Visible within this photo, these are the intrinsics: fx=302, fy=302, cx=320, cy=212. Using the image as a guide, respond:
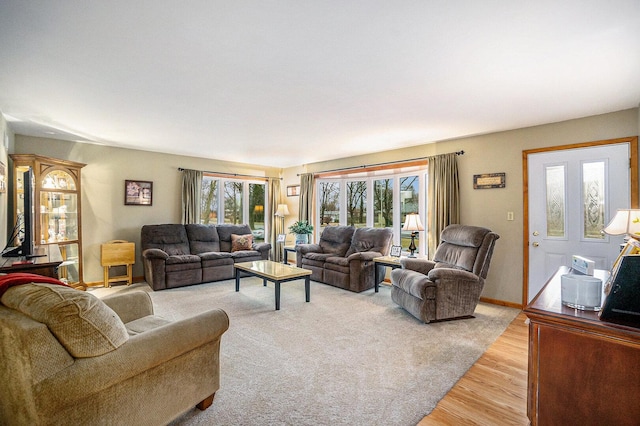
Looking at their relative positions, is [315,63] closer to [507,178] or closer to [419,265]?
[419,265]

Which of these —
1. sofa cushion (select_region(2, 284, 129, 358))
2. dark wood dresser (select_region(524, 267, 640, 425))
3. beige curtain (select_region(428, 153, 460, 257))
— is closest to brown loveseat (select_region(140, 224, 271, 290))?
beige curtain (select_region(428, 153, 460, 257))

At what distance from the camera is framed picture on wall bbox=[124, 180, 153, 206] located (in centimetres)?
542

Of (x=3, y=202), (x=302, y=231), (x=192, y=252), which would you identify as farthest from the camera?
(x=302, y=231)

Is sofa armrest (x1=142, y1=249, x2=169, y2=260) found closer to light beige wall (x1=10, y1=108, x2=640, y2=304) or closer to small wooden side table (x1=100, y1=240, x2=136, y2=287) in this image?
small wooden side table (x1=100, y1=240, x2=136, y2=287)

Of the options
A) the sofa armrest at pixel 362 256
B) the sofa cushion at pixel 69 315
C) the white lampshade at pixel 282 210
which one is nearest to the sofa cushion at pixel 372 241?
the sofa armrest at pixel 362 256

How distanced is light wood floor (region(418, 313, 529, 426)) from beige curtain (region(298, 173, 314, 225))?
4642 millimetres

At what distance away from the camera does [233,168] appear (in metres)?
6.89

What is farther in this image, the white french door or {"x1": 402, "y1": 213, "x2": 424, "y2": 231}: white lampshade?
{"x1": 402, "y1": 213, "x2": 424, "y2": 231}: white lampshade

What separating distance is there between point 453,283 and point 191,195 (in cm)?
504

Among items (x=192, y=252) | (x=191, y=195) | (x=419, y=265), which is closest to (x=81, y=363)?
(x=419, y=265)

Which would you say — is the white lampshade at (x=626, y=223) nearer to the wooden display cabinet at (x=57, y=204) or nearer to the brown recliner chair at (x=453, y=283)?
the brown recliner chair at (x=453, y=283)

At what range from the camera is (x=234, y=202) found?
23.2 feet

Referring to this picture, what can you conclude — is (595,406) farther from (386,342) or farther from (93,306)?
(93,306)

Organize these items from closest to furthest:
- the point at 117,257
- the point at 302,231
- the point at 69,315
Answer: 1. the point at 69,315
2. the point at 117,257
3. the point at 302,231
